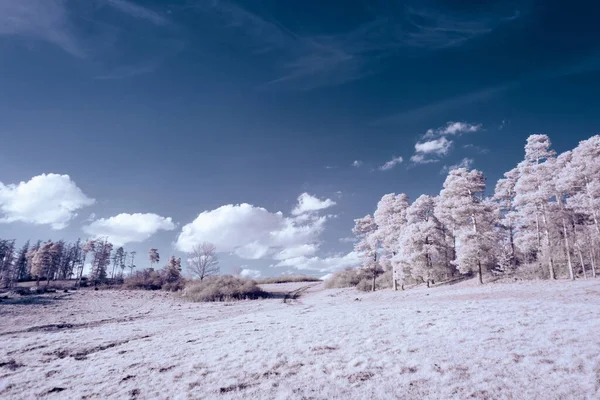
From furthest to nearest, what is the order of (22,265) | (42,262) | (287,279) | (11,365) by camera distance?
(22,265) < (287,279) < (42,262) < (11,365)

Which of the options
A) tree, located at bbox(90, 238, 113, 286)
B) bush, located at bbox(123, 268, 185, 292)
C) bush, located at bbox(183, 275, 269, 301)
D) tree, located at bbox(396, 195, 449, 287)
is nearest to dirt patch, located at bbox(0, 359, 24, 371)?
bush, located at bbox(183, 275, 269, 301)

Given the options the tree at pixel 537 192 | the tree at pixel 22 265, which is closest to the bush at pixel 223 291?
the tree at pixel 537 192

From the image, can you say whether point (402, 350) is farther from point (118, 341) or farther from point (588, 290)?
point (588, 290)

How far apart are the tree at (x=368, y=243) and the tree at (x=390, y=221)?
2.69 ft

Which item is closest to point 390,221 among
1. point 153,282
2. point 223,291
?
point 223,291

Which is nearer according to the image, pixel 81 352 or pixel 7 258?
pixel 81 352

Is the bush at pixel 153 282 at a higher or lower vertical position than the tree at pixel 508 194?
lower

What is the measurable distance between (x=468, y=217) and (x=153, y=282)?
61.8 meters

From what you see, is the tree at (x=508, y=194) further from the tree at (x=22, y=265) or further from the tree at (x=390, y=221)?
the tree at (x=22, y=265)

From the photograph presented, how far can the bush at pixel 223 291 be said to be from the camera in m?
44.2

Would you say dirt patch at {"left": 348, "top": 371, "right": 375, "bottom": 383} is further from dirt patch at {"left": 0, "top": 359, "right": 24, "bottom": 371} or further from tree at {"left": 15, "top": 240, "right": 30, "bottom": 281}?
tree at {"left": 15, "top": 240, "right": 30, "bottom": 281}

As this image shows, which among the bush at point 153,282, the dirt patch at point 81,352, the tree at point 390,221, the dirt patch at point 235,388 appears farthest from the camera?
the bush at point 153,282

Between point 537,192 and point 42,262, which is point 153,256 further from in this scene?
point 537,192

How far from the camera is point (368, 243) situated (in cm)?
4494
